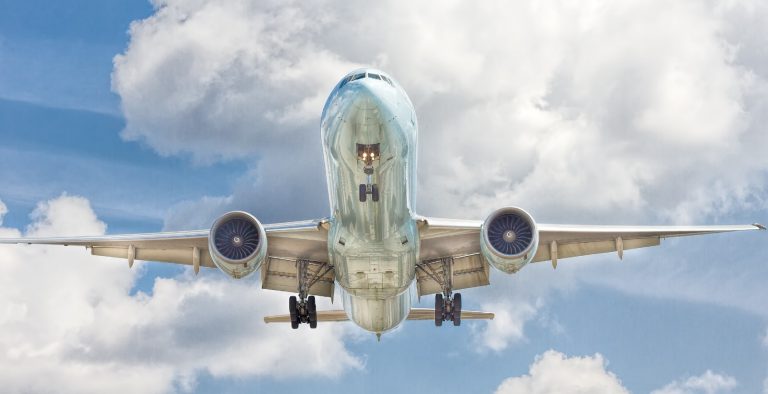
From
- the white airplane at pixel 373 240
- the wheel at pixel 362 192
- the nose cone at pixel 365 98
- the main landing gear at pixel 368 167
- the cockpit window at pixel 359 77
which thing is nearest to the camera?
the nose cone at pixel 365 98

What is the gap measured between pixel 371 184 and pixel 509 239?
15.4 feet

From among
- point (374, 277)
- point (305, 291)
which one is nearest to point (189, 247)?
point (305, 291)

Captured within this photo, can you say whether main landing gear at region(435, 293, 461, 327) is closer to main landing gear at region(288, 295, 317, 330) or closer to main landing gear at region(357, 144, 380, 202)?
main landing gear at region(288, 295, 317, 330)

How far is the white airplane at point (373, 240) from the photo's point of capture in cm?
2183

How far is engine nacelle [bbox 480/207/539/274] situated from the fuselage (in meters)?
2.08

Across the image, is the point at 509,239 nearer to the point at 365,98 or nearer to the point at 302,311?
the point at 365,98

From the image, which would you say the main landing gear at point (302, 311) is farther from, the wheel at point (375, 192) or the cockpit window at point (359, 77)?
the cockpit window at point (359, 77)

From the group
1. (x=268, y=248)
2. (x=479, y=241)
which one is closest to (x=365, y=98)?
(x=479, y=241)

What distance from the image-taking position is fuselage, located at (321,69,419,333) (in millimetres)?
21234

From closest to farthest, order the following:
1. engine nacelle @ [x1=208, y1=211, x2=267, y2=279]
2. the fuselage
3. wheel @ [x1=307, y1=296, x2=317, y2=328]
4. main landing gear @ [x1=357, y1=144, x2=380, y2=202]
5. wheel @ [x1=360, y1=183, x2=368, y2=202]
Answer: the fuselage, main landing gear @ [x1=357, y1=144, x2=380, y2=202], wheel @ [x1=360, y1=183, x2=368, y2=202], engine nacelle @ [x1=208, y1=211, x2=267, y2=279], wheel @ [x1=307, y1=296, x2=317, y2=328]

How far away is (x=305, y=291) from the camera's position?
2927 cm

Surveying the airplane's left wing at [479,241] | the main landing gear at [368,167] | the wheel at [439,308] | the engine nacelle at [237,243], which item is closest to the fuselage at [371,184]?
the main landing gear at [368,167]

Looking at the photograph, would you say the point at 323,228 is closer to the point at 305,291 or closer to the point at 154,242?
the point at 305,291

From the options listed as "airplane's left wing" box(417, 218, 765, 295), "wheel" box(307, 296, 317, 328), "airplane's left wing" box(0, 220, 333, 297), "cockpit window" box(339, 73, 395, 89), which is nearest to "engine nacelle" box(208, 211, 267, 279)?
"airplane's left wing" box(0, 220, 333, 297)
